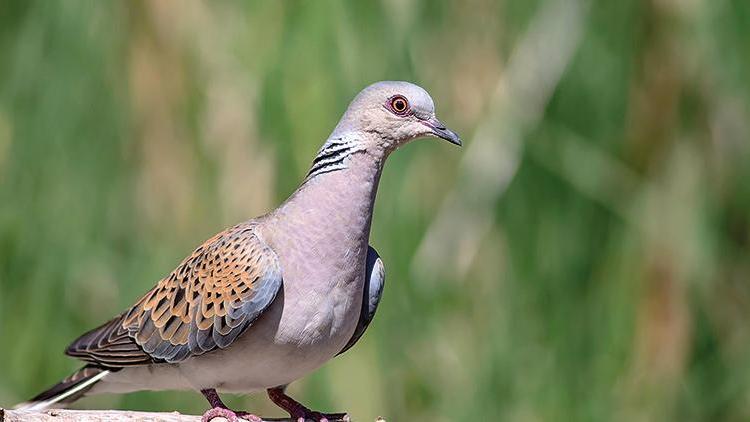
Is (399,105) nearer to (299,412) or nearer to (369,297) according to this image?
(369,297)

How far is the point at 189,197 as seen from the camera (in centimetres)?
524

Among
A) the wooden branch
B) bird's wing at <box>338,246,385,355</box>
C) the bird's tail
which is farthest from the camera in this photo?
the bird's tail

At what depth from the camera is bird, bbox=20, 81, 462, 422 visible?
3674mm

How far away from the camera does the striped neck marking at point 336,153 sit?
376cm

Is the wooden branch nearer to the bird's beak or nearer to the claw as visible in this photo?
the claw

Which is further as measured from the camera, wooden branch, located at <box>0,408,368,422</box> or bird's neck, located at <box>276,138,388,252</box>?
bird's neck, located at <box>276,138,388,252</box>

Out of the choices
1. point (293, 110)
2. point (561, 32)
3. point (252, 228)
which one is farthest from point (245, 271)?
point (561, 32)

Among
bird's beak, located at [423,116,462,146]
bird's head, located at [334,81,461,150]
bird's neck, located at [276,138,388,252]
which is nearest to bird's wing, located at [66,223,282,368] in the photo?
bird's neck, located at [276,138,388,252]

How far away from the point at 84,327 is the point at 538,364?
6.42 feet

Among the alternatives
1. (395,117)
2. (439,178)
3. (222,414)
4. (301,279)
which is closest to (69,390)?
(222,414)

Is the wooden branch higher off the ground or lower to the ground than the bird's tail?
higher

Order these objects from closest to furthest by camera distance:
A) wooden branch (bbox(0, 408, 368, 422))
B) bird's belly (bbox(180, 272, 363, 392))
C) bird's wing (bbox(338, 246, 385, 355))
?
wooden branch (bbox(0, 408, 368, 422)) → bird's belly (bbox(180, 272, 363, 392)) → bird's wing (bbox(338, 246, 385, 355))

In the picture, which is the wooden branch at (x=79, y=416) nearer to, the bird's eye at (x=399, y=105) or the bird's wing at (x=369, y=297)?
the bird's wing at (x=369, y=297)

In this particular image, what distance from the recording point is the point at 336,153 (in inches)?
149
